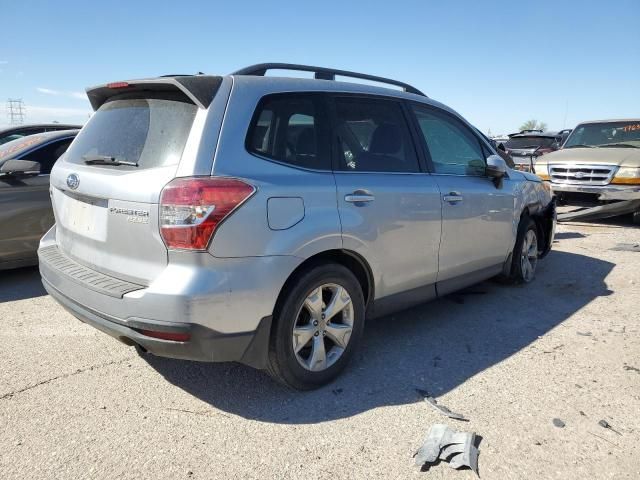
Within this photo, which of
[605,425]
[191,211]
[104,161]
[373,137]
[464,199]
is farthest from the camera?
[464,199]

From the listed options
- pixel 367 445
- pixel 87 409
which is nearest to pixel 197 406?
pixel 87 409

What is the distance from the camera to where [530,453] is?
254 centimetres

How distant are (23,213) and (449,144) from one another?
4168mm

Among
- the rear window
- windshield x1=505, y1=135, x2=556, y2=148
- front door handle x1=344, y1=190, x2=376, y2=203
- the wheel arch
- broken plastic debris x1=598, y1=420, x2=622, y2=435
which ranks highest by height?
windshield x1=505, y1=135, x2=556, y2=148

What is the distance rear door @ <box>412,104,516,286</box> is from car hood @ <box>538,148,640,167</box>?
18.0 feet

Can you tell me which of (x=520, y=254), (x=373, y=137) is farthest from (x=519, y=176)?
(x=373, y=137)

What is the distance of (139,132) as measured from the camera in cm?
284

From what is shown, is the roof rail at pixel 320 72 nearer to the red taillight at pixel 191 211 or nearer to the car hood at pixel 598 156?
the red taillight at pixel 191 211

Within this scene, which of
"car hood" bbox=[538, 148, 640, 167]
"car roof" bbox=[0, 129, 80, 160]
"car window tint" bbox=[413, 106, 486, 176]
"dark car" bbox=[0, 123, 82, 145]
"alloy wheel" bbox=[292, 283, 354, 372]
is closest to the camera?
"alloy wheel" bbox=[292, 283, 354, 372]

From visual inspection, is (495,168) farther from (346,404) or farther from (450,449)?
(450,449)

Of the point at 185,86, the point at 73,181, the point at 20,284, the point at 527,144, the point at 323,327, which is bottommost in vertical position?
the point at 20,284

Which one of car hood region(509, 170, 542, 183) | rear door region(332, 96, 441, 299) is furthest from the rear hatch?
car hood region(509, 170, 542, 183)

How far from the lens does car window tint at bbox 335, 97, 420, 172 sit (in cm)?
325

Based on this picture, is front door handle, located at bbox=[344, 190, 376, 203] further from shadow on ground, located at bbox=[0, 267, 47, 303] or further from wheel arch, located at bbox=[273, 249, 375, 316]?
shadow on ground, located at bbox=[0, 267, 47, 303]
